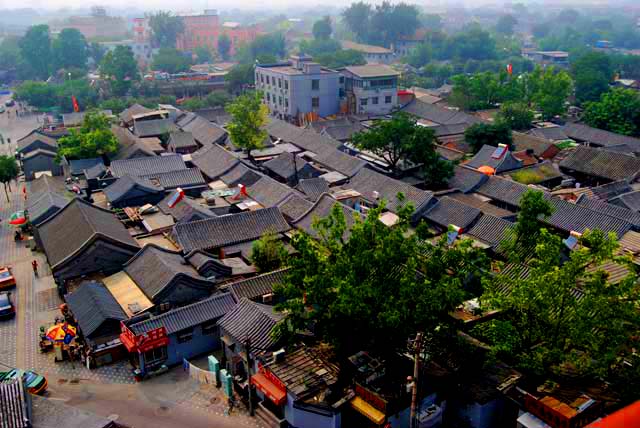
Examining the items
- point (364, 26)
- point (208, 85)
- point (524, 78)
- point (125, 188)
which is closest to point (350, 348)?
point (125, 188)

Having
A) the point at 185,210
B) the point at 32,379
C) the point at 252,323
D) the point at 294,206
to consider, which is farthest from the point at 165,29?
the point at 252,323

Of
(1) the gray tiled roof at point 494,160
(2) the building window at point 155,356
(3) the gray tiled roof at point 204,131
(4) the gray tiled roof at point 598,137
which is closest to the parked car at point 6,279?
(2) the building window at point 155,356

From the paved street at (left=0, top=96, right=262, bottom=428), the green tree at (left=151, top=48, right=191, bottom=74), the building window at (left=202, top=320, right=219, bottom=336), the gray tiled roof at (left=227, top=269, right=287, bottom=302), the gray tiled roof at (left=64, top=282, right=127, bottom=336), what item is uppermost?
the green tree at (left=151, top=48, right=191, bottom=74)

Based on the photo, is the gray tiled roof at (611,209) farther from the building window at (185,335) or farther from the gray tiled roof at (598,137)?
the building window at (185,335)

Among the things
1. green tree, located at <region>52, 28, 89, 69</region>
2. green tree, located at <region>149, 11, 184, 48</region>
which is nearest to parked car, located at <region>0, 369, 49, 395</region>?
green tree, located at <region>52, 28, 89, 69</region>

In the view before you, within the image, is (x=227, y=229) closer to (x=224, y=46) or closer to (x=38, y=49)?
(x=38, y=49)

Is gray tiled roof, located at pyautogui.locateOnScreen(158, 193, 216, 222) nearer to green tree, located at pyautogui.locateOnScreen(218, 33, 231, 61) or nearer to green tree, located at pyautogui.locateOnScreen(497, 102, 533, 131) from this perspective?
green tree, located at pyautogui.locateOnScreen(497, 102, 533, 131)
